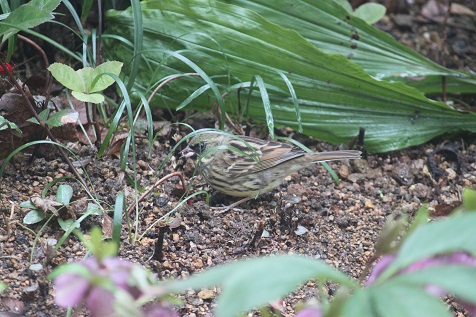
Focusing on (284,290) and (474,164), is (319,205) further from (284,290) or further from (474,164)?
(284,290)

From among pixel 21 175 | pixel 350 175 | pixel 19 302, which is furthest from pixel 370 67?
pixel 19 302

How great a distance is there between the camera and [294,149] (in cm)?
423

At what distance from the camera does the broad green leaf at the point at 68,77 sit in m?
3.39

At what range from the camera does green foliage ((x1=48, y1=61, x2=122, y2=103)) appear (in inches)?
135

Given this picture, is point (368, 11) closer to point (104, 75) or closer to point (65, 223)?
point (104, 75)

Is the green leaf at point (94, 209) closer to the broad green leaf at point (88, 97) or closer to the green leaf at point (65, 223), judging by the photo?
the green leaf at point (65, 223)

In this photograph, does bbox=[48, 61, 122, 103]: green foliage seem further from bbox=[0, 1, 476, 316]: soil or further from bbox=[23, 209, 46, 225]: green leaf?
bbox=[23, 209, 46, 225]: green leaf

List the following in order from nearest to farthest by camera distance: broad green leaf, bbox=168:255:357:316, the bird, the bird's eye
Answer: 1. broad green leaf, bbox=168:255:357:316
2. the bird
3. the bird's eye

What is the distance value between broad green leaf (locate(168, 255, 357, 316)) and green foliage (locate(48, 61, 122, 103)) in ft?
7.90

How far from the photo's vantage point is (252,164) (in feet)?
13.6

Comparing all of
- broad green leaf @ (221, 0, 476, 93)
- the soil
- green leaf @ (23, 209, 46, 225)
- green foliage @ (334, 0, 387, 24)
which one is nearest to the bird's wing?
the soil

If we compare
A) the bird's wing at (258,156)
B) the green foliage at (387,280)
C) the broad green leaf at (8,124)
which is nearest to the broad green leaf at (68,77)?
the broad green leaf at (8,124)

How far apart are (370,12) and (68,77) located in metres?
2.98

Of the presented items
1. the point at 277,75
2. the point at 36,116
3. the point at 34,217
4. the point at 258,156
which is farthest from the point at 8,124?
the point at 277,75
